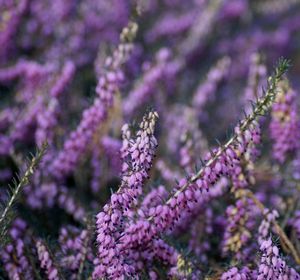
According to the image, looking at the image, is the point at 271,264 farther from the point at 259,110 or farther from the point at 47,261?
the point at 47,261

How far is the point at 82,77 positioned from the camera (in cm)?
557

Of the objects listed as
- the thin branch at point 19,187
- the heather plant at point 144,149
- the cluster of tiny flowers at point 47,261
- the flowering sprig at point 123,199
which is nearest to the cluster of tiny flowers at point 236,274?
the heather plant at point 144,149

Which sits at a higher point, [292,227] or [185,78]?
[185,78]

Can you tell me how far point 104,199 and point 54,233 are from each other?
48 cm

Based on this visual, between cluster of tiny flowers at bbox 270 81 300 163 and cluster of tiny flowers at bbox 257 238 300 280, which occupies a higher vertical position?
cluster of tiny flowers at bbox 270 81 300 163

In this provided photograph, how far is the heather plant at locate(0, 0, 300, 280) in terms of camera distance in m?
2.64

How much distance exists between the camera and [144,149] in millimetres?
2479

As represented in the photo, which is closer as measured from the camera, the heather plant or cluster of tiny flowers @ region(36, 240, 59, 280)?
Result: the heather plant

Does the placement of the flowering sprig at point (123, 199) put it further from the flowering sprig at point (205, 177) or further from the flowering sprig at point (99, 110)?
the flowering sprig at point (99, 110)

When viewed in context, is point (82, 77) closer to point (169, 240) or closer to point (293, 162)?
point (293, 162)

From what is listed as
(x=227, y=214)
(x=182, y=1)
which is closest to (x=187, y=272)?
(x=227, y=214)

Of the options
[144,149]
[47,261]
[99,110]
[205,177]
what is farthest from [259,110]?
[99,110]

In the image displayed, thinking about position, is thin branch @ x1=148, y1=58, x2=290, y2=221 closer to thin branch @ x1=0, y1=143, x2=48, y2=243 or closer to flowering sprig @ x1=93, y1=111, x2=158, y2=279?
flowering sprig @ x1=93, y1=111, x2=158, y2=279

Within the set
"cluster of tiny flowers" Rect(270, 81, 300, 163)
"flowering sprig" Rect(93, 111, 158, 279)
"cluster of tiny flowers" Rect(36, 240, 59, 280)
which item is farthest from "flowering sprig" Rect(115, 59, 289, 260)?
"cluster of tiny flowers" Rect(270, 81, 300, 163)
